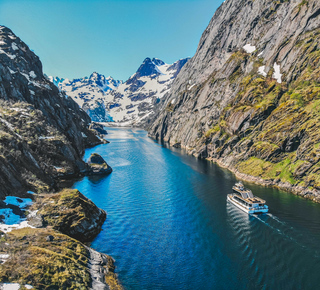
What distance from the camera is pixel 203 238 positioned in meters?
39.4

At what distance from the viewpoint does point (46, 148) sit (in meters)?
71.9

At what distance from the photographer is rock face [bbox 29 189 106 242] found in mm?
35750

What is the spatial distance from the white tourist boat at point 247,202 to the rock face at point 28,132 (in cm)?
4847

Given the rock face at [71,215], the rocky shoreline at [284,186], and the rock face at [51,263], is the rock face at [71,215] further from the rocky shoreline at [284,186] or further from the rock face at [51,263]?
the rocky shoreline at [284,186]

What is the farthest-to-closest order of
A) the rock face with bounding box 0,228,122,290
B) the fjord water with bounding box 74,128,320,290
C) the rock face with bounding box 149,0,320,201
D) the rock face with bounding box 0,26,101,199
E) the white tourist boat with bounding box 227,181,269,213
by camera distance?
the rock face with bounding box 149,0,320,201 → the white tourist boat with bounding box 227,181,269,213 → the rock face with bounding box 0,26,101,199 → the fjord water with bounding box 74,128,320,290 → the rock face with bounding box 0,228,122,290

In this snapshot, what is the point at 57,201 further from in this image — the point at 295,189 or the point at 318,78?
the point at 318,78

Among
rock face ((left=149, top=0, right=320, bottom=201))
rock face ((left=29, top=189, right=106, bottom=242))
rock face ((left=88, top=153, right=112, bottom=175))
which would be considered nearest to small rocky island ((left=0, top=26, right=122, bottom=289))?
rock face ((left=29, top=189, right=106, bottom=242))

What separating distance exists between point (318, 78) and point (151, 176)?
2954 inches

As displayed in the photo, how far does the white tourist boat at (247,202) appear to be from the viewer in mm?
50344

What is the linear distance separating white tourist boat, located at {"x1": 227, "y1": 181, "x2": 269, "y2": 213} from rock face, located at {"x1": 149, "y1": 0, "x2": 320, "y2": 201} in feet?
59.3

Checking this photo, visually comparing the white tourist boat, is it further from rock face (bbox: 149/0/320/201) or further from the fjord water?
rock face (bbox: 149/0/320/201)

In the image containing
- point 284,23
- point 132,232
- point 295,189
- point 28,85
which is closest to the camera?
point 132,232

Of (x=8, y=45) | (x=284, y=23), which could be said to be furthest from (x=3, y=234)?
(x=284, y=23)

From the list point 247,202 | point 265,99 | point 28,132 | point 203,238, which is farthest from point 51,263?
point 265,99
